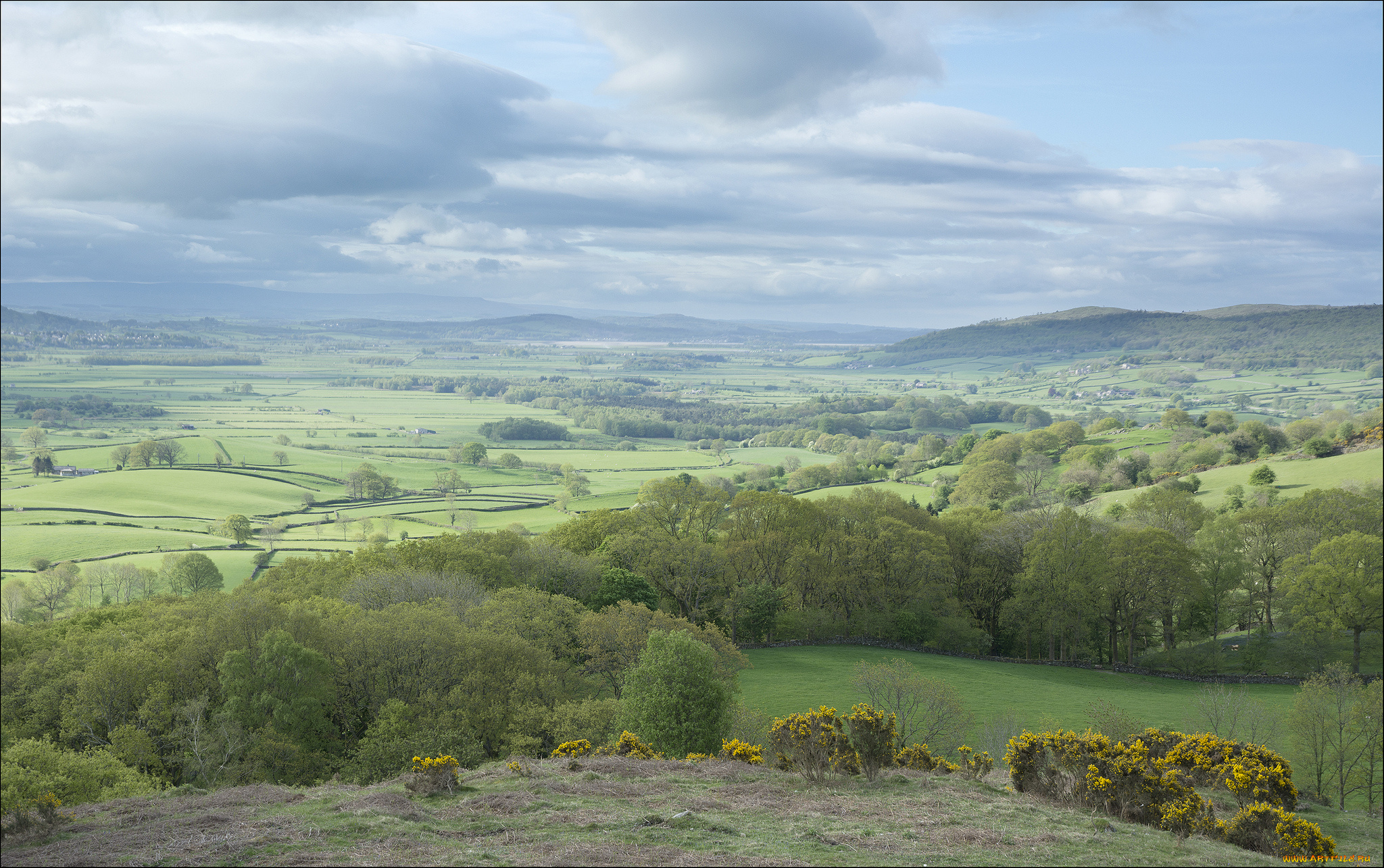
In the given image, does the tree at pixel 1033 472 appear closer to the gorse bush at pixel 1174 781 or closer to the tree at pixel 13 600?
the gorse bush at pixel 1174 781

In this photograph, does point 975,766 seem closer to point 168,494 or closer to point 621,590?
point 621,590

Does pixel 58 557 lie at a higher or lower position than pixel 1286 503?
lower

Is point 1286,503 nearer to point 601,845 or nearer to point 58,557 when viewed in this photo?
point 601,845

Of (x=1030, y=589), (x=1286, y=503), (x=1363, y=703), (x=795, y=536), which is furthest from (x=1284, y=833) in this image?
(x=795, y=536)

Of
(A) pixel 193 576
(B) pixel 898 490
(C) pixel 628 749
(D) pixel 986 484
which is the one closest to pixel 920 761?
(C) pixel 628 749

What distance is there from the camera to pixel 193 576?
196 ft

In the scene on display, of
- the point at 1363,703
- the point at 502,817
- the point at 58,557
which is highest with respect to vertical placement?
the point at 1363,703

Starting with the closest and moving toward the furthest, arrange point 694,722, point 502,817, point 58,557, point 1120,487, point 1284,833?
point 1284,833 < point 502,817 < point 694,722 < point 58,557 < point 1120,487

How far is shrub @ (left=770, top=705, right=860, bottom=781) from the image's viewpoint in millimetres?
18438

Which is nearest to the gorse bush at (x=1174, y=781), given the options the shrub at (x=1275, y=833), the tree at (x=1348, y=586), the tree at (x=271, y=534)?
the shrub at (x=1275, y=833)

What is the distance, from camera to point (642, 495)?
193ft

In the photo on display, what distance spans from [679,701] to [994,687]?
20452mm

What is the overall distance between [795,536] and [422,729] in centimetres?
3270

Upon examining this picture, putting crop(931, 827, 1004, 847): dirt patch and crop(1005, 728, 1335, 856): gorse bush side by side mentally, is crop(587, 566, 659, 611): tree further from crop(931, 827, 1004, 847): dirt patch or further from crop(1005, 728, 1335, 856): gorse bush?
crop(931, 827, 1004, 847): dirt patch
